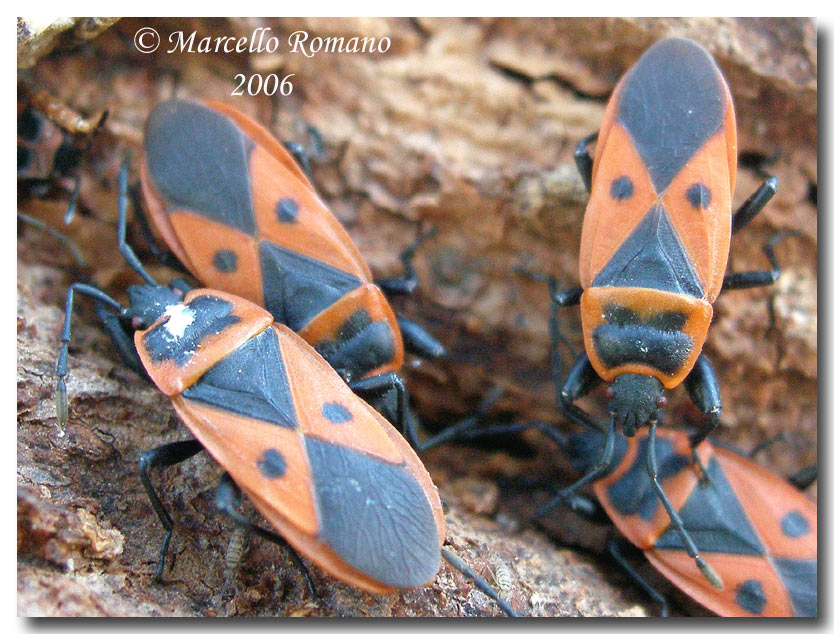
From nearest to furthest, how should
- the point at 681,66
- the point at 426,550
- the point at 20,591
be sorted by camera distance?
the point at 20,591, the point at 426,550, the point at 681,66

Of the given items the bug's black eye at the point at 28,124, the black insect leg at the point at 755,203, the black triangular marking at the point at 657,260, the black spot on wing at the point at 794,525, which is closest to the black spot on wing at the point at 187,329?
the bug's black eye at the point at 28,124

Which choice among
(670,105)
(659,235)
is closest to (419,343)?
(659,235)

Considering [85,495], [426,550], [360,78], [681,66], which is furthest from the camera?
[360,78]

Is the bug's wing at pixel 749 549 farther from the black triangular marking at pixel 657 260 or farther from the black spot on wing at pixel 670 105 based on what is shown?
the black spot on wing at pixel 670 105

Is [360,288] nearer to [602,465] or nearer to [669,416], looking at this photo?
[602,465]

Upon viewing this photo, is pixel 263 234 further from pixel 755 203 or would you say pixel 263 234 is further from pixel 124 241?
pixel 755 203

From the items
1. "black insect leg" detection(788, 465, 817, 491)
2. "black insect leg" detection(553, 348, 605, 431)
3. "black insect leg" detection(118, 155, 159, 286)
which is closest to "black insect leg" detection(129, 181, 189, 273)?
"black insect leg" detection(118, 155, 159, 286)

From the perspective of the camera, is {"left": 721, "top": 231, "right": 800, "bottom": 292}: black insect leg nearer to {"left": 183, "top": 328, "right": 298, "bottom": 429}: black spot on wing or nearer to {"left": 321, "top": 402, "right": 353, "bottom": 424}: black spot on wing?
{"left": 321, "top": 402, "right": 353, "bottom": 424}: black spot on wing

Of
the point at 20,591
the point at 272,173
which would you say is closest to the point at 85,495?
the point at 20,591
